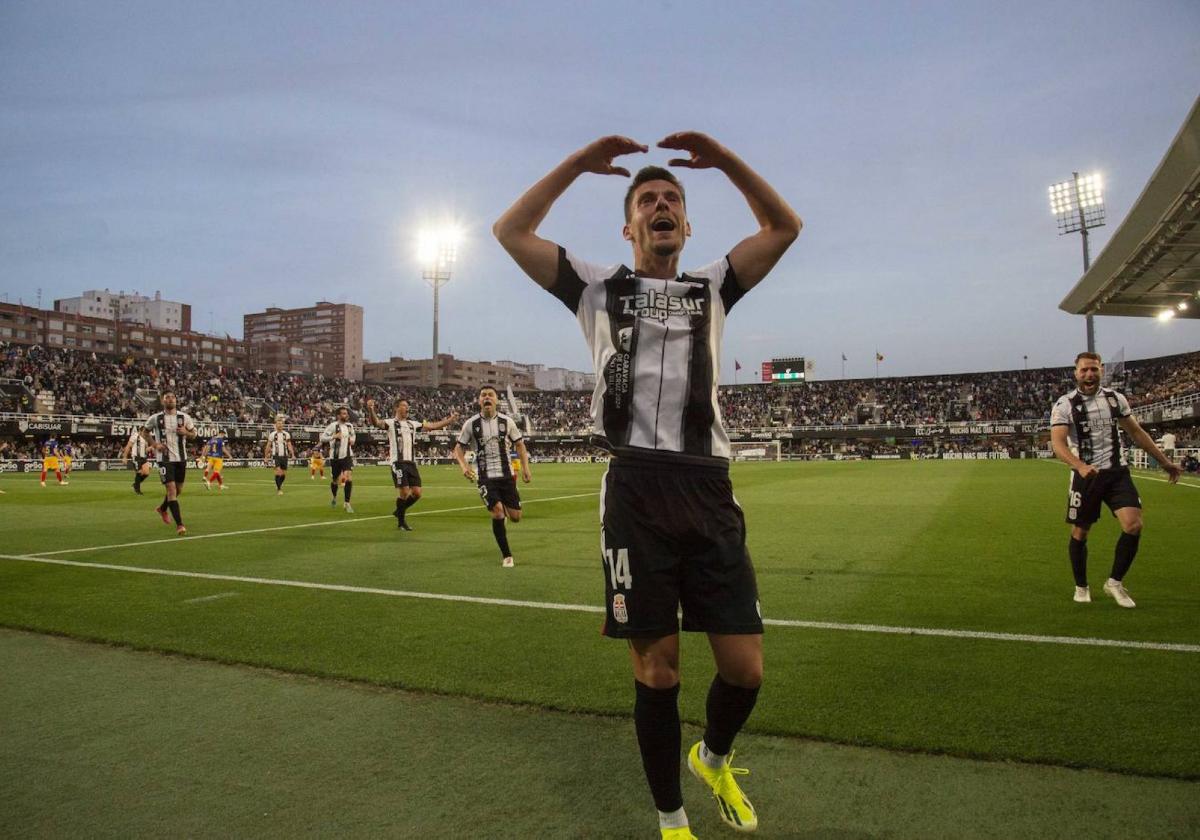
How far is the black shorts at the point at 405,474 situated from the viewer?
1434 cm

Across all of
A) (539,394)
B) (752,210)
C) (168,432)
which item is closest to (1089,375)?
(752,210)

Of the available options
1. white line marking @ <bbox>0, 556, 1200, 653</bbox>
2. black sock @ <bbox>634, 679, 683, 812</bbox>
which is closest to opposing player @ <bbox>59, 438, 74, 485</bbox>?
white line marking @ <bbox>0, 556, 1200, 653</bbox>

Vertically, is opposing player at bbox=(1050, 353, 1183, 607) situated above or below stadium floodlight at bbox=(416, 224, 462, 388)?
below

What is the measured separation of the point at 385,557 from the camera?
10195 millimetres

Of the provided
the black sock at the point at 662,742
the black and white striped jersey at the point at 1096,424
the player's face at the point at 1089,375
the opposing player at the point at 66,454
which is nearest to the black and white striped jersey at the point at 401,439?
the black and white striped jersey at the point at 1096,424

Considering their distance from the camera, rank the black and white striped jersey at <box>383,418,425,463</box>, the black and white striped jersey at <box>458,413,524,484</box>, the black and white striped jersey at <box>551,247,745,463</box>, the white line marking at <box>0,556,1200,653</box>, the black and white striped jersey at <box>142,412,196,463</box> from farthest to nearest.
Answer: the black and white striped jersey at <box>383,418,425,463</box> → the black and white striped jersey at <box>142,412,196,463</box> → the black and white striped jersey at <box>458,413,524,484</box> → the white line marking at <box>0,556,1200,653</box> → the black and white striped jersey at <box>551,247,745,463</box>

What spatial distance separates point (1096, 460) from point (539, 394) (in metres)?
92.4

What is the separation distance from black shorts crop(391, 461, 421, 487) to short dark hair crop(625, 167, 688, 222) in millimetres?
11849

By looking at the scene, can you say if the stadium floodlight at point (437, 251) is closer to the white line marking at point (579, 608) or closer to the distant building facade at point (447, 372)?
the white line marking at point (579, 608)

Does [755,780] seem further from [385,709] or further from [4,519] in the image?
[4,519]

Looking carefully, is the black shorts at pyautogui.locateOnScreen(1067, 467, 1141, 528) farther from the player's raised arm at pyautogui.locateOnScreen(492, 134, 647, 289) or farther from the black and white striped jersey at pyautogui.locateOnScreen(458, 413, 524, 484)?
the black and white striped jersey at pyautogui.locateOnScreen(458, 413, 524, 484)

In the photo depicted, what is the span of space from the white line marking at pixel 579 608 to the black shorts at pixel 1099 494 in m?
1.83

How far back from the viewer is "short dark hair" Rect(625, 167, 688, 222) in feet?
9.88

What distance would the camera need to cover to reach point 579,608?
6781mm
